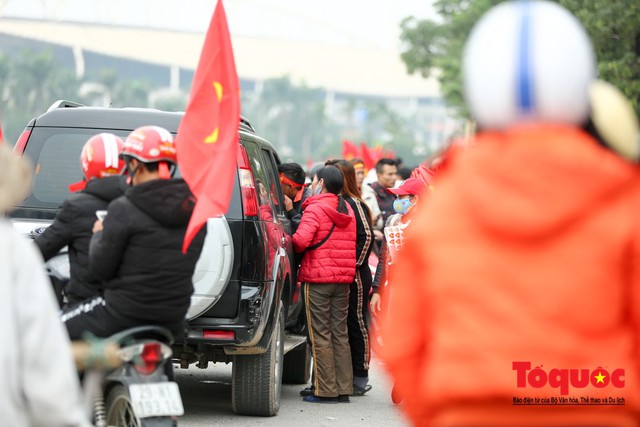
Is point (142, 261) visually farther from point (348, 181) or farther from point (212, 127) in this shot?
point (348, 181)

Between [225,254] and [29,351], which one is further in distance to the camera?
[225,254]

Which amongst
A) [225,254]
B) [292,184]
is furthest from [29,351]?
[292,184]

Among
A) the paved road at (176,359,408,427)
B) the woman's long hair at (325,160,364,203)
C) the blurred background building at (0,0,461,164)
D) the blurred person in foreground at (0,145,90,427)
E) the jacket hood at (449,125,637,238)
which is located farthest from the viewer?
the blurred background building at (0,0,461,164)

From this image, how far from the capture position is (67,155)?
26.6 feet

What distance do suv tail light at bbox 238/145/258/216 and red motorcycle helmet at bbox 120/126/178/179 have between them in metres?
2.35

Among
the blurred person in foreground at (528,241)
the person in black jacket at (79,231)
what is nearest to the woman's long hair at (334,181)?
the person in black jacket at (79,231)

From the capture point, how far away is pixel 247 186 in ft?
26.9

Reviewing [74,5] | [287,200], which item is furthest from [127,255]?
[74,5]

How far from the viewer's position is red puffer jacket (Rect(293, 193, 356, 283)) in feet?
31.8

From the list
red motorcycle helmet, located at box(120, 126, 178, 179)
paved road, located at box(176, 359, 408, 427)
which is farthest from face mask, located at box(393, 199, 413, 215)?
red motorcycle helmet, located at box(120, 126, 178, 179)

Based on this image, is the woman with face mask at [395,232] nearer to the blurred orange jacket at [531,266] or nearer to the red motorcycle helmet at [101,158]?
the red motorcycle helmet at [101,158]

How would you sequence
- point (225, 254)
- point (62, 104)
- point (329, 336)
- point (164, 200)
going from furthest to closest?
point (329, 336) < point (62, 104) < point (225, 254) < point (164, 200)

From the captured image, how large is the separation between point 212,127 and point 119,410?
1.72 metres

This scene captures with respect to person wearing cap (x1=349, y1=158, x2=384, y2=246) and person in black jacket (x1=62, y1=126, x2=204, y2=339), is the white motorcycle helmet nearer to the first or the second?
person in black jacket (x1=62, y1=126, x2=204, y2=339)
